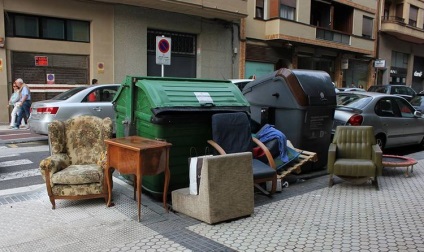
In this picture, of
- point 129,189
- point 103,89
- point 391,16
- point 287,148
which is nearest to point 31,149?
point 103,89

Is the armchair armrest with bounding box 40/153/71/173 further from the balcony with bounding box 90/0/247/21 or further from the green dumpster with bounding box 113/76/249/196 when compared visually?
the balcony with bounding box 90/0/247/21

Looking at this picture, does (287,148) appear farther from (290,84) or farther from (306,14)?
(306,14)

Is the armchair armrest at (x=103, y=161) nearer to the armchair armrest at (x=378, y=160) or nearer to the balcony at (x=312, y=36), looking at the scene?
the armchair armrest at (x=378, y=160)

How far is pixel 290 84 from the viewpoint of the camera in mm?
7082

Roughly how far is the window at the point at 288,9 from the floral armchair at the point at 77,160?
17766 mm

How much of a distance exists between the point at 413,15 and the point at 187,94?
109 ft

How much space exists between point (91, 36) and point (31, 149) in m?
7.27

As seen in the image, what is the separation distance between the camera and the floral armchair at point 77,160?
16.9ft

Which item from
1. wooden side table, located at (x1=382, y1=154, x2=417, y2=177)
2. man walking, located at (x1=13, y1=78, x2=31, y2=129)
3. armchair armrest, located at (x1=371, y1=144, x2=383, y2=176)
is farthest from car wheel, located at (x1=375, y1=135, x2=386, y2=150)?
man walking, located at (x1=13, y1=78, x2=31, y2=129)

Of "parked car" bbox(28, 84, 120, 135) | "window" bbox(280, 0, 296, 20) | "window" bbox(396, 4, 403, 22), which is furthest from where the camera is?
"window" bbox(396, 4, 403, 22)

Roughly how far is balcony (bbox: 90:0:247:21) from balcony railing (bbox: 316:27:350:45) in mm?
6580

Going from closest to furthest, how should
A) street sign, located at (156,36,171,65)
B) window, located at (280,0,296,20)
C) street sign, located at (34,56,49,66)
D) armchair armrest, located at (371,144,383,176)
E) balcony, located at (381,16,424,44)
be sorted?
armchair armrest, located at (371,144,383,176) → street sign, located at (156,36,171,65) → street sign, located at (34,56,49,66) → window, located at (280,0,296,20) → balcony, located at (381,16,424,44)

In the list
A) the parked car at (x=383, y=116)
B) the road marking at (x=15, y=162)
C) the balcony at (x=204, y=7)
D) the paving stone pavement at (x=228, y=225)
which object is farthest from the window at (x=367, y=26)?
the road marking at (x=15, y=162)

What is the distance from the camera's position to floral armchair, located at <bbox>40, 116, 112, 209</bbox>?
5.15 meters
